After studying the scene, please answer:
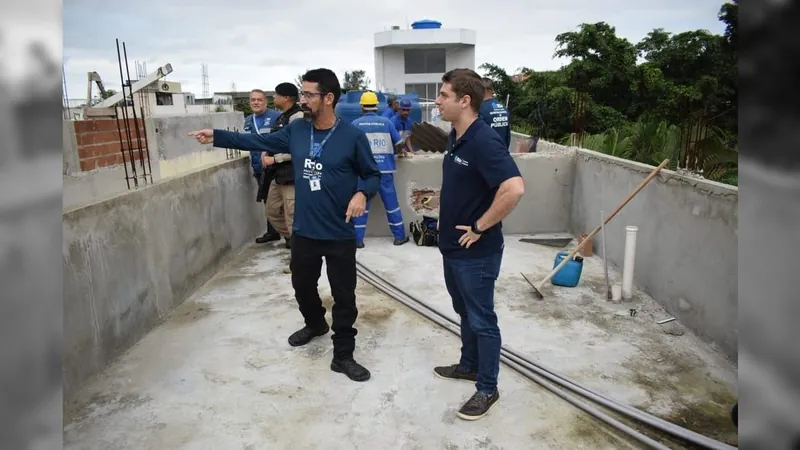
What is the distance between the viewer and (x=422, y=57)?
37281mm

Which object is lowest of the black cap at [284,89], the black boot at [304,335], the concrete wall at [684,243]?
the black boot at [304,335]

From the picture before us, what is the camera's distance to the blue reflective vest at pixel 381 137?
6.36m

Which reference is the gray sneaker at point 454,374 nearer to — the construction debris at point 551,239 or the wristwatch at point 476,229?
the wristwatch at point 476,229

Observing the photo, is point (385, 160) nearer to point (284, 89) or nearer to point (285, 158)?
point (285, 158)

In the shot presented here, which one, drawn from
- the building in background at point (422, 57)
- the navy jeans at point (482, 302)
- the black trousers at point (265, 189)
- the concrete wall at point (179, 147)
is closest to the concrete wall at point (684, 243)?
the navy jeans at point (482, 302)

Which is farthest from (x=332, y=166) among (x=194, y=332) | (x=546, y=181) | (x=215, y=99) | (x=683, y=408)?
(x=215, y=99)

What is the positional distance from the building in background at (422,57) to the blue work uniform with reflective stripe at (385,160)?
30.3 metres

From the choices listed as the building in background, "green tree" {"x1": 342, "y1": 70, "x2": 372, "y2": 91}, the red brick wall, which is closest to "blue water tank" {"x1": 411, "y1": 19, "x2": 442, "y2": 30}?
the building in background

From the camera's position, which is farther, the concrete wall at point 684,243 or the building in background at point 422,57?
the building in background at point 422,57

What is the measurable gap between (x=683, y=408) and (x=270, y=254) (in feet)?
14.8

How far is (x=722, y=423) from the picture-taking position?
118 inches

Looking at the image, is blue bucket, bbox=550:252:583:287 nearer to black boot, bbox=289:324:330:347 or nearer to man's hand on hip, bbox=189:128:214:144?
black boot, bbox=289:324:330:347

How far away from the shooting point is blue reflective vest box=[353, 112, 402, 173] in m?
6.36

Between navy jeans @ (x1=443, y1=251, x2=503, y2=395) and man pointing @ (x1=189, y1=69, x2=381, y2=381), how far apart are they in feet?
2.44
